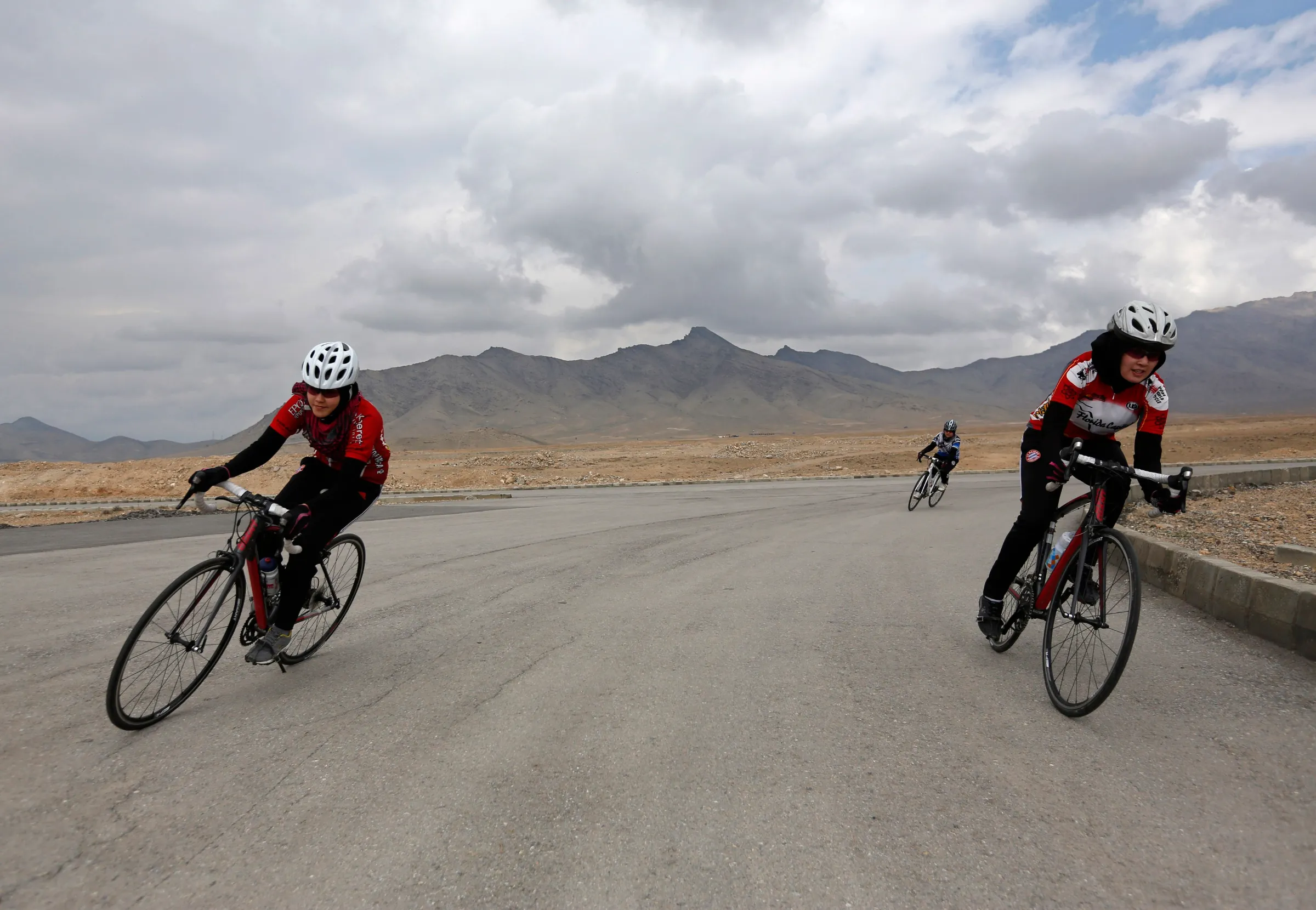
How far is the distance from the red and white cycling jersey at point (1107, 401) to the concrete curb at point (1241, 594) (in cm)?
96

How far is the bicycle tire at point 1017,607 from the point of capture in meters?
5.17

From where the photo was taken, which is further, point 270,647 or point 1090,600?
point 270,647

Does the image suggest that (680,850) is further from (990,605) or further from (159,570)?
(159,570)

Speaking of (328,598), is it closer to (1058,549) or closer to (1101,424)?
(1058,549)

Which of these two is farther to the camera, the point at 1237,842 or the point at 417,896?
the point at 1237,842

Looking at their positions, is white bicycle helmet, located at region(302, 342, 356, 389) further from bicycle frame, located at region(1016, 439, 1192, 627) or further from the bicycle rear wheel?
the bicycle rear wheel

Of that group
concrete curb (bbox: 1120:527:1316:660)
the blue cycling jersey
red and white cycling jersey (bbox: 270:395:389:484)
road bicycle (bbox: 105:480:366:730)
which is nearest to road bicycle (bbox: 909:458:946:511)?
the blue cycling jersey

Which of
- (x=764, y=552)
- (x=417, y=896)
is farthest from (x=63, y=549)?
(x=417, y=896)

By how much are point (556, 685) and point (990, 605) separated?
121 inches

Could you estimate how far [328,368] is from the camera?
5.06m

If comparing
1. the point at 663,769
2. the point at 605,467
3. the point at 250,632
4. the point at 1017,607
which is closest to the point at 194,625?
the point at 250,632

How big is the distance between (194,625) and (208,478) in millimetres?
834

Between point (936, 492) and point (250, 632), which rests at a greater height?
point (250, 632)

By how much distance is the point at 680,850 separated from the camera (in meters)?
2.84
